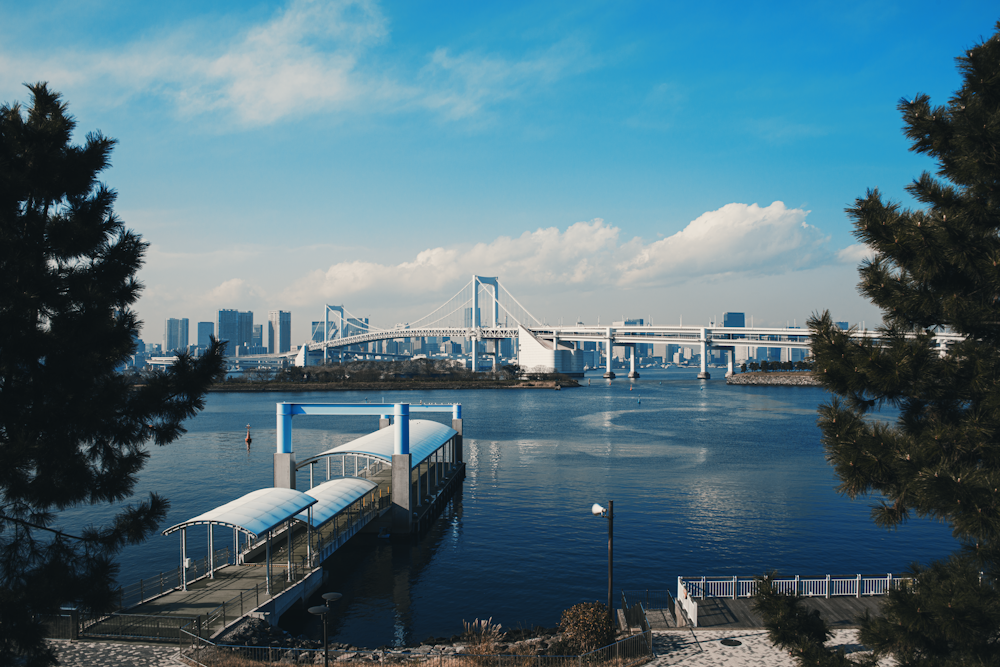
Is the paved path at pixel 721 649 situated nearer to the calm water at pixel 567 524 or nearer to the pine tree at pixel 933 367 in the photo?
the calm water at pixel 567 524

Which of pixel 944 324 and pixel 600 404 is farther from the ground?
pixel 944 324

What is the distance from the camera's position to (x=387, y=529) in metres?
20.1

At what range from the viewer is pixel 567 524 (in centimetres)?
2148

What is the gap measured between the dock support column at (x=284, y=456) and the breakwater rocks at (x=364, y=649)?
25.8 ft

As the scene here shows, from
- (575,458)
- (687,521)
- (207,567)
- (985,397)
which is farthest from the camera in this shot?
(575,458)

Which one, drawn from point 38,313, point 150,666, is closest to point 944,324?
point 38,313

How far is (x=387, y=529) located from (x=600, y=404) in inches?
2033

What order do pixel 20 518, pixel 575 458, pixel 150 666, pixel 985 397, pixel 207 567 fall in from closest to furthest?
pixel 985 397, pixel 20 518, pixel 150 666, pixel 207 567, pixel 575 458

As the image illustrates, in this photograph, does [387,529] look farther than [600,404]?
No

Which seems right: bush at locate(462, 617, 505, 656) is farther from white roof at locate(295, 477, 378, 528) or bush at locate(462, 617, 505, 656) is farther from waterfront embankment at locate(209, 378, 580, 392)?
waterfront embankment at locate(209, 378, 580, 392)

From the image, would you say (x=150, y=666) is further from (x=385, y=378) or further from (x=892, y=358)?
(x=385, y=378)

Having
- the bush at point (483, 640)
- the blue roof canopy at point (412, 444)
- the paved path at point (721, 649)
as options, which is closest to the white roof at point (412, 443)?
the blue roof canopy at point (412, 444)

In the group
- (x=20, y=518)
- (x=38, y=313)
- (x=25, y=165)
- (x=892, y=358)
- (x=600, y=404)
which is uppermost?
(x=25, y=165)

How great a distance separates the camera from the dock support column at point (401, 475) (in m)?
19.5
